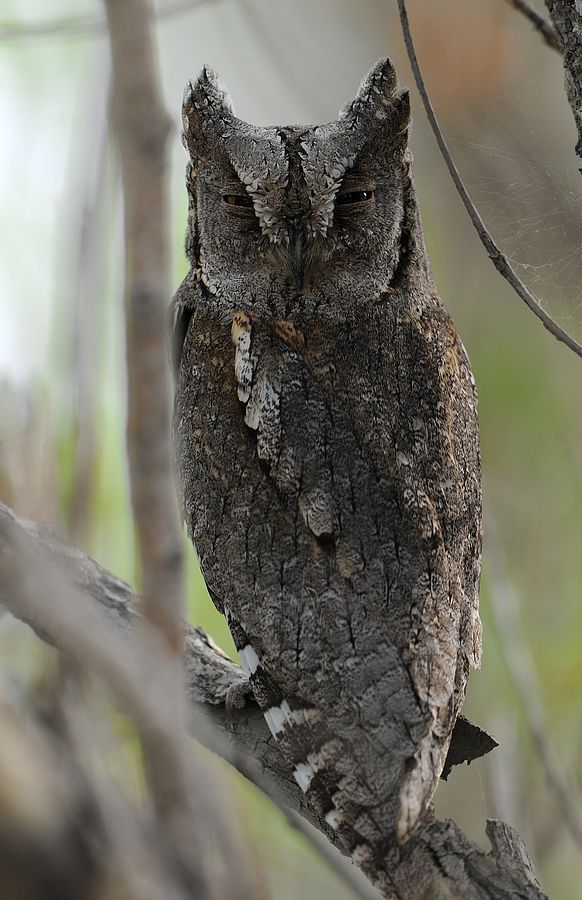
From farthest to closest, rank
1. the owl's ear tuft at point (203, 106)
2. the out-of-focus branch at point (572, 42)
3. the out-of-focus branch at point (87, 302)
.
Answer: the owl's ear tuft at point (203, 106) → the out-of-focus branch at point (572, 42) → the out-of-focus branch at point (87, 302)

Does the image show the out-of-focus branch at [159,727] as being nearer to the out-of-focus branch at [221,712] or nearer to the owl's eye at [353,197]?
the out-of-focus branch at [221,712]

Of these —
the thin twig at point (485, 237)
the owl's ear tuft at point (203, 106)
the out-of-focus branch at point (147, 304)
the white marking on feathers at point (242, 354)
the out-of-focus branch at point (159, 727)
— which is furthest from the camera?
the owl's ear tuft at point (203, 106)

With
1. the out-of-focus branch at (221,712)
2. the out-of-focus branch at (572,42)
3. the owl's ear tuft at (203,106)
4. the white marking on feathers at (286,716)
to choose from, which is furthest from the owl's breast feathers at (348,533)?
the out-of-focus branch at (572,42)

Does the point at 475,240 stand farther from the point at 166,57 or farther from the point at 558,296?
the point at 558,296

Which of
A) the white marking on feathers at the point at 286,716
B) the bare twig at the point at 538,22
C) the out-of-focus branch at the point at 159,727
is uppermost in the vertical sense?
the bare twig at the point at 538,22

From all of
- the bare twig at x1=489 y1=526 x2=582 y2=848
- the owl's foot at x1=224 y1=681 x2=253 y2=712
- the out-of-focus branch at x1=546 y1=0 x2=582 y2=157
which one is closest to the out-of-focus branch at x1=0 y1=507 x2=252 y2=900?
the out-of-focus branch at x1=546 y1=0 x2=582 y2=157

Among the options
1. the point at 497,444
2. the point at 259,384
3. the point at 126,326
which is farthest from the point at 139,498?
the point at 497,444
